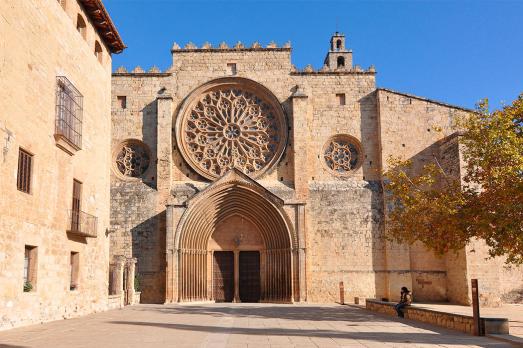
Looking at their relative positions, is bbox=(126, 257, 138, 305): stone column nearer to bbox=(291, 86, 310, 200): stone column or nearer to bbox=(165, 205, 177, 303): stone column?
bbox=(165, 205, 177, 303): stone column

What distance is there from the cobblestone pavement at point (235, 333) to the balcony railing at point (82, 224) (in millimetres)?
2132

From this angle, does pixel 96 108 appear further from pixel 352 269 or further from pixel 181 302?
pixel 352 269

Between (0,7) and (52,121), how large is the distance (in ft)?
10.3

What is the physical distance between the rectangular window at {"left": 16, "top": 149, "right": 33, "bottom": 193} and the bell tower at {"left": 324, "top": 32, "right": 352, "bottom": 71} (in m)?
23.5

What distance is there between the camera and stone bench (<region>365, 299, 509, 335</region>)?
1005cm

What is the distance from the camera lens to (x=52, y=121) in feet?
44.0

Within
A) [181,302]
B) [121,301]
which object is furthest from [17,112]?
[181,302]

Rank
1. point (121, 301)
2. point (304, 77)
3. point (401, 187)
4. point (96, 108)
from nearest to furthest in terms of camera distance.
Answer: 1. point (401, 187)
2. point (96, 108)
3. point (121, 301)
4. point (304, 77)

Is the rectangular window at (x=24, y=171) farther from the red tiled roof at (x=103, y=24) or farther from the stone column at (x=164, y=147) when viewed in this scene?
the stone column at (x=164, y=147)

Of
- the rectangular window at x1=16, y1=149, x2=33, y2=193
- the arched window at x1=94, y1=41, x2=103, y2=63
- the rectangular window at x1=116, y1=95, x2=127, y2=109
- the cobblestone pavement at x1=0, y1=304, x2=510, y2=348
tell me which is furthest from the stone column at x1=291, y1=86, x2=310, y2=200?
the rectangular window at x1=16, y1=149, x2=33, y2=193

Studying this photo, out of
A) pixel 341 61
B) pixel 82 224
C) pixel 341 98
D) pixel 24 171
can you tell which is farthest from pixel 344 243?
pixel 341 61

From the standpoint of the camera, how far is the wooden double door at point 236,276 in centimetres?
2278

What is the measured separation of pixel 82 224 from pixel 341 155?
11.4 metres

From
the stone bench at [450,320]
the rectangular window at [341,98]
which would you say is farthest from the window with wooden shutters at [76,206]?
the rectangular window at [341,98]
